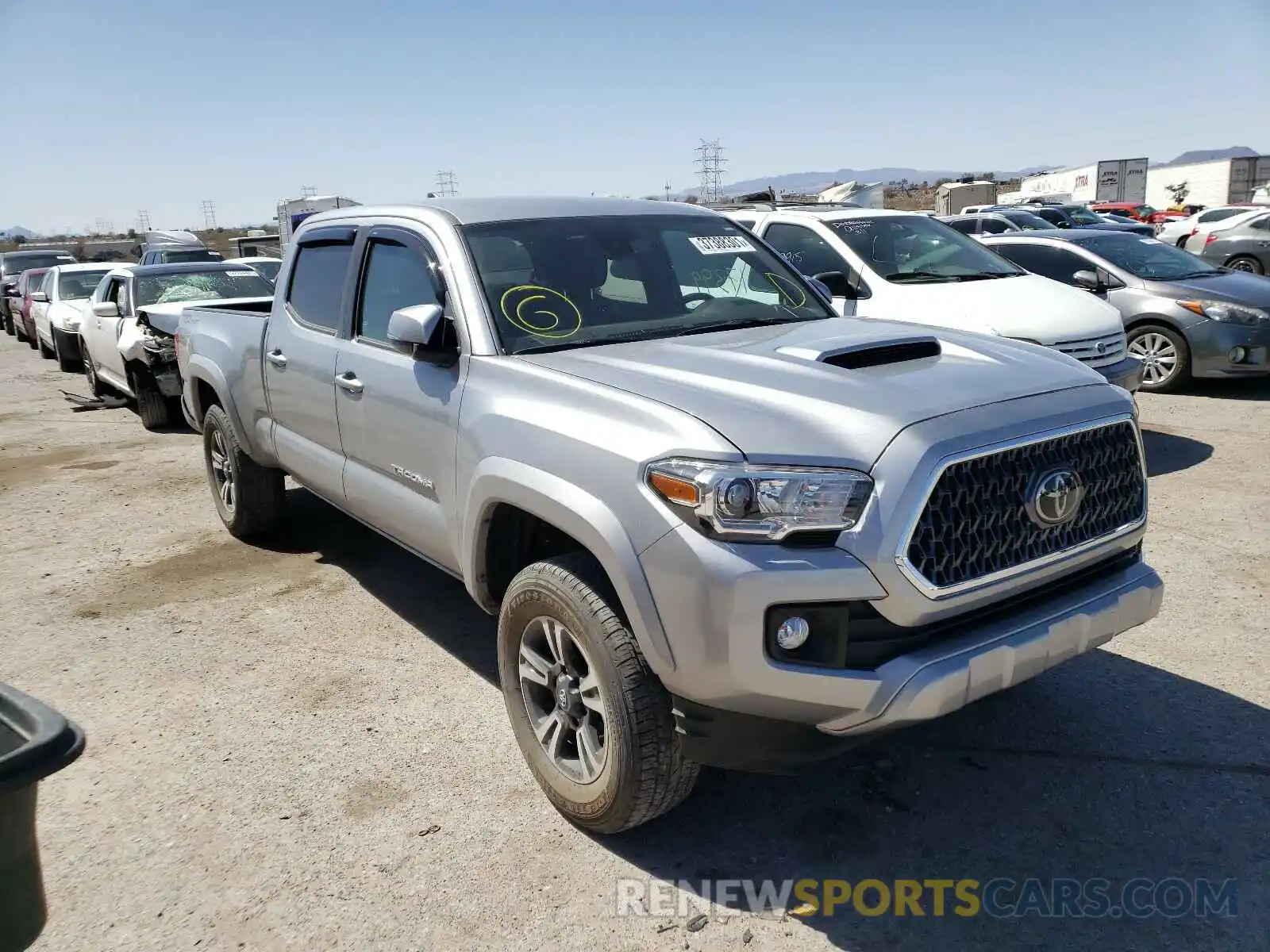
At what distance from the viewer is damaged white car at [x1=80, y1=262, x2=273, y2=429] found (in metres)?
9.38

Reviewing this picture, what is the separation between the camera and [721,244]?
172 inches

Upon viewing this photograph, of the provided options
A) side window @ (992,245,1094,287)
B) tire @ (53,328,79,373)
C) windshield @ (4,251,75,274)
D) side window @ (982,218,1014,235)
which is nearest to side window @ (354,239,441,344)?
side window @ (992,245,1094,287)

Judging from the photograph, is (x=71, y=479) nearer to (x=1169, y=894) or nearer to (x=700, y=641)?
(x=700, y=641)

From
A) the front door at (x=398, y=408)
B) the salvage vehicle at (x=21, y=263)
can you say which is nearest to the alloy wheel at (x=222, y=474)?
the front door at (x=398, y=408)

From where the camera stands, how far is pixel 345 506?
4602 mm

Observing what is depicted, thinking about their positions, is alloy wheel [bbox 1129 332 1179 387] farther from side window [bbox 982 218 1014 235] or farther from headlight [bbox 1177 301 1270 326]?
side window [bbox 982 218 1014 235]

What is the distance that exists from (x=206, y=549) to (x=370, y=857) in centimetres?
369

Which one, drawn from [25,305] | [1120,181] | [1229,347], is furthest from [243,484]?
[1120,181]

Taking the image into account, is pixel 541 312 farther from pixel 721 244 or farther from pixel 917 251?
pixel 917 251

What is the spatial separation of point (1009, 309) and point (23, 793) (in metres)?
6.94

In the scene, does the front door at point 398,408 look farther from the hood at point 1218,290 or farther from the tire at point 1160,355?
the hood at point 1218,290

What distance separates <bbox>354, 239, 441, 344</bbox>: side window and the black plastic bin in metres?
2.34

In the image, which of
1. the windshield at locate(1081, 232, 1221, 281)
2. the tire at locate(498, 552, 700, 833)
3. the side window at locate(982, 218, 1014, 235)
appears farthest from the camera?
the side window at locate(982, 218, 1014, 235)

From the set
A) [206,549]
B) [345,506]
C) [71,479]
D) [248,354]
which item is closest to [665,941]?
[345,506]
